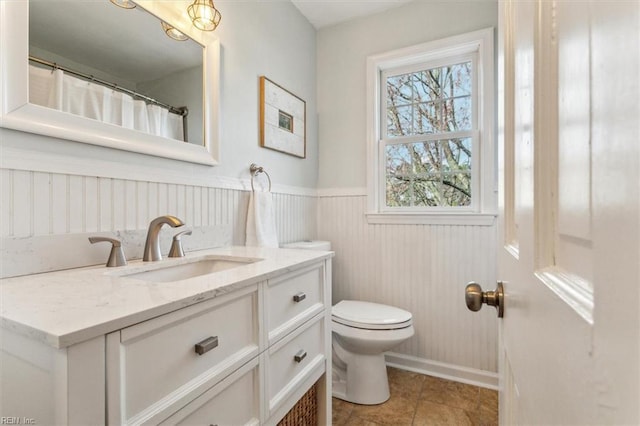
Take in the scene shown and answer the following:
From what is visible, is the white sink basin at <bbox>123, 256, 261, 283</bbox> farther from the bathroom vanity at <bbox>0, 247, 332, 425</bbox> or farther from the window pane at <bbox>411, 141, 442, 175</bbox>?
the window pane at <bbox>411, 141, 442, 175</bbox>

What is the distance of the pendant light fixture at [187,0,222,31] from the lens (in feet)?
4.25

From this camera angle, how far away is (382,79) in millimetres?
2229

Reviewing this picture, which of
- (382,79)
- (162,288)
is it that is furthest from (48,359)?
(382,79)

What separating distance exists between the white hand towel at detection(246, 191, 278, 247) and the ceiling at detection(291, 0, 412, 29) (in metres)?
1.35

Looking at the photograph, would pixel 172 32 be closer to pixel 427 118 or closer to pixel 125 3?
pixel 125 3

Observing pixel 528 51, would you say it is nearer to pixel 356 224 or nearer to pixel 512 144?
pixel 512 144

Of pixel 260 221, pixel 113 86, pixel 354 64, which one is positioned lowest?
pixel 260 221

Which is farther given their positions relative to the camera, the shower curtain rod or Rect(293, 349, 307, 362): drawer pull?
Rect(293, 349, 307, 362): drawer pull

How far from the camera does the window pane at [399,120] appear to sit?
2.18 m

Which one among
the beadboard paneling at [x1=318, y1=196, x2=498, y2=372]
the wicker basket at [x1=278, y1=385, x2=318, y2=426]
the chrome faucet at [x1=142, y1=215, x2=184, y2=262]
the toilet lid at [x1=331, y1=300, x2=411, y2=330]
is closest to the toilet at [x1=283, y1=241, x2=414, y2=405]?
the toilet lid at [x1=331, y1=300, x2=411, y2=330]

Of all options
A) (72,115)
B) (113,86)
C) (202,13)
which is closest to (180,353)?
(72,115)

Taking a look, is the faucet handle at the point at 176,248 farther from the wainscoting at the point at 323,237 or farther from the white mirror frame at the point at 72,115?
the white mirror frame at the point at 72,115

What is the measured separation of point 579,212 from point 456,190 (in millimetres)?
1915

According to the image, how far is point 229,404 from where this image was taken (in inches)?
29.9
